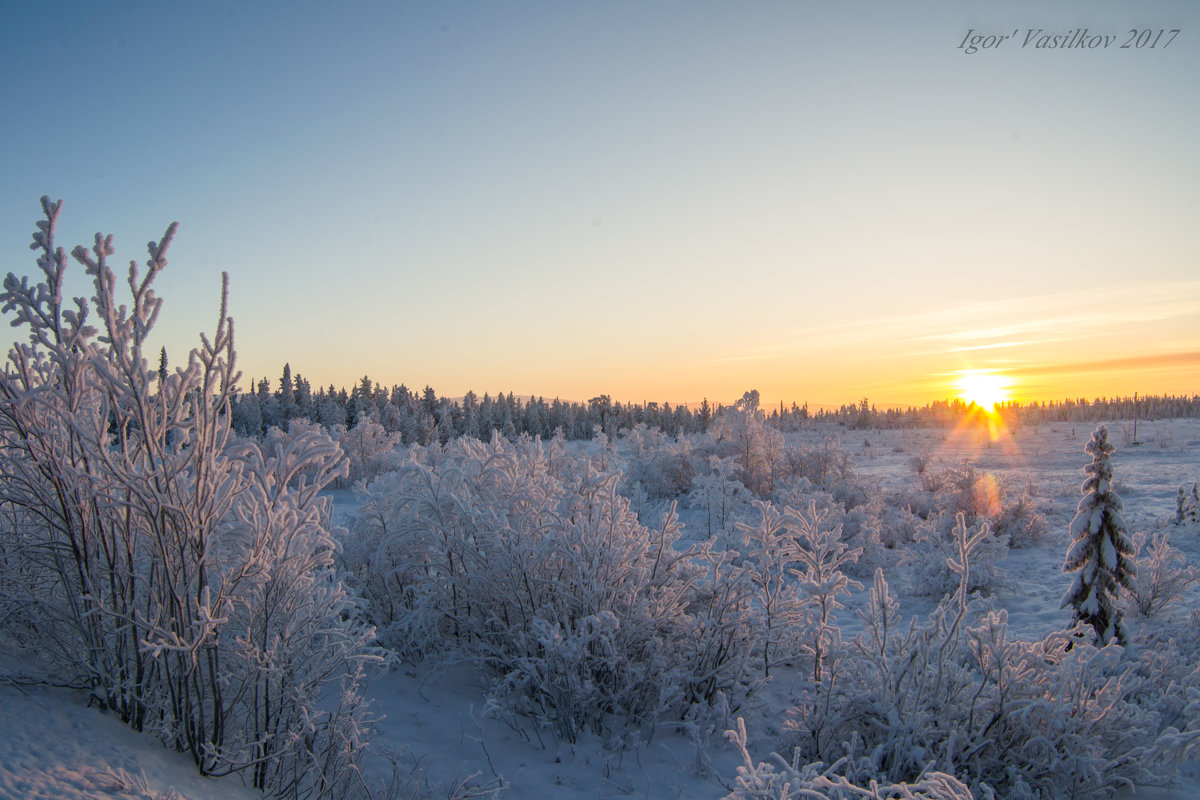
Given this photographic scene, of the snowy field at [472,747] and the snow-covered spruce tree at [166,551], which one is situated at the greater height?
the snow-covered spruce tree at [166,551]

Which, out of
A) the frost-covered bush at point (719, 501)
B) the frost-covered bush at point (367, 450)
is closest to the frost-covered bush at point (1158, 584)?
the frost-covered bush at point (719, 501)

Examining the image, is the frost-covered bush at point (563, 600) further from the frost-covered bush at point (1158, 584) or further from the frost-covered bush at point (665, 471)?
the frost-covered bush at point (665, 471)

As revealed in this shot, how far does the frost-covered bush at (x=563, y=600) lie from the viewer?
4945 mm

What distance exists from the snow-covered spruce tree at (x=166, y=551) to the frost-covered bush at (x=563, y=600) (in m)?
1.46

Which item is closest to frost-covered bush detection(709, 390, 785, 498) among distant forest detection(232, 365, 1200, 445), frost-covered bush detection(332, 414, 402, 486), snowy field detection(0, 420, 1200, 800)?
snowy field detection(0, 420, 1200, 800)

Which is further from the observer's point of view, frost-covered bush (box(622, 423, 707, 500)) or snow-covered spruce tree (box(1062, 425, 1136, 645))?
frost-covered bush (box(622, 423, 707, 500))

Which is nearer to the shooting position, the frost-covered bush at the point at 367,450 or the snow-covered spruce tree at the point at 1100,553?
the snow-covered spruce tree at the point at 1100,553

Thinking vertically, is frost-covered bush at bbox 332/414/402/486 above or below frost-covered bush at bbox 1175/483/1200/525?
above

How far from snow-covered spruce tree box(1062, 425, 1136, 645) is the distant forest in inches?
1367

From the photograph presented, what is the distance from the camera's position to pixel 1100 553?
19.2 feet

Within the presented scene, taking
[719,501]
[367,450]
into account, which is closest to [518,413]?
[367,450]

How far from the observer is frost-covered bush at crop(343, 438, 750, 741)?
495cm

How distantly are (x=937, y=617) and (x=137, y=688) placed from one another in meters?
4.89

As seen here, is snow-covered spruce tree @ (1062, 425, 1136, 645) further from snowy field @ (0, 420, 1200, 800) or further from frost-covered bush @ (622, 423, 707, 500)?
frost-covered bush @ (622, 423, 707, 500)
